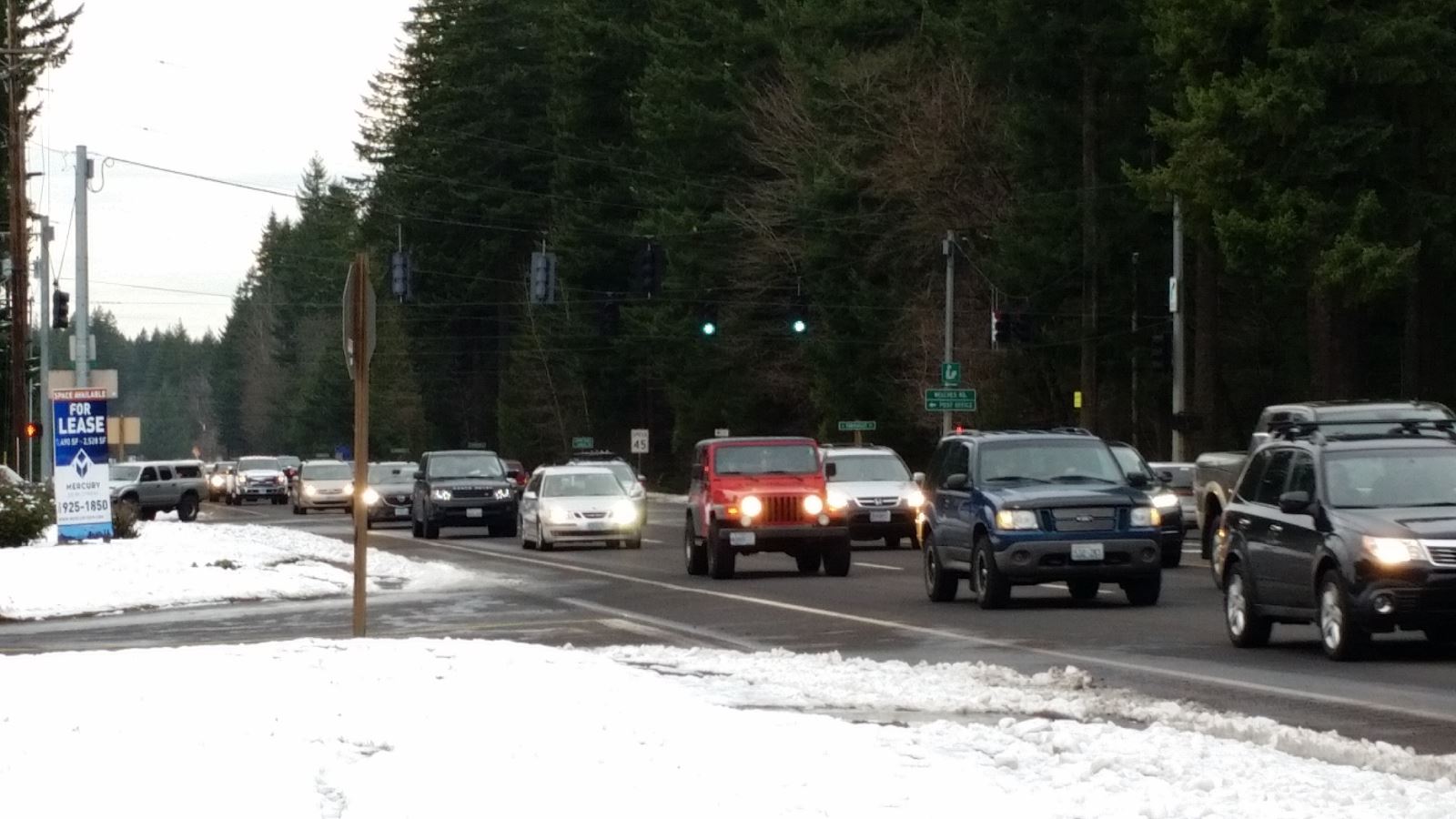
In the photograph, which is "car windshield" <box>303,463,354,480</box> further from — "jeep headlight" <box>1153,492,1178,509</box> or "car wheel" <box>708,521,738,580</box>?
"jeep headlight" <box>1153,492,1178,509</box>

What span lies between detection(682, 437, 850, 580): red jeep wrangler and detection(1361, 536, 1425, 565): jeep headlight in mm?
14479

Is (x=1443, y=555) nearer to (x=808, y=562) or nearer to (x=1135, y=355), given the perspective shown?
(x=808, y=562)

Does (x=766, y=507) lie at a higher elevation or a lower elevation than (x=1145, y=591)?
higher

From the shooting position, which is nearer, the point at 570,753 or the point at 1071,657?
the point at 570,753

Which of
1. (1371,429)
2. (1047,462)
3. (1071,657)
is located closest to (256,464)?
(1047,462)

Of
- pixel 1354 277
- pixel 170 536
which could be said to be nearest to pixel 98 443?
pixel 170 536

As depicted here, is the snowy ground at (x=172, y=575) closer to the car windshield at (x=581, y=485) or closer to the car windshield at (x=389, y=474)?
the car windshield at (x=581, y=485)

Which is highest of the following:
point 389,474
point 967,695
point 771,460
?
point 771,460

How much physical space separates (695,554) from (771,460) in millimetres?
1738

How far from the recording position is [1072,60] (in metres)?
66.5

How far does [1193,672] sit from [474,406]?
11464 cm

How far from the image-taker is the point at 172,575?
1208 inches

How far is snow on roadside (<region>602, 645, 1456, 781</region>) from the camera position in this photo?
1177 cm

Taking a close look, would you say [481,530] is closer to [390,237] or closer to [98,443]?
[98,443]
